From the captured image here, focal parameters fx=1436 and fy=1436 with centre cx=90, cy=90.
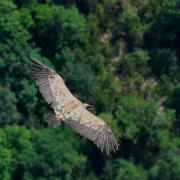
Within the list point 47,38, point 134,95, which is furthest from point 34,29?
point 134,95

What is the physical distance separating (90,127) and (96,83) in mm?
30344

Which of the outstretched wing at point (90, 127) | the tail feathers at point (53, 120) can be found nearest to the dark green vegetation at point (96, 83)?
the outstretched wing at point (90, 127)

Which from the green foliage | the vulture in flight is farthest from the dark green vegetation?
the vulture in flight

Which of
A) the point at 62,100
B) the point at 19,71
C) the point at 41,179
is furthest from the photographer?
the point at 19,71

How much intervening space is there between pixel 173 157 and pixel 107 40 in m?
7.94

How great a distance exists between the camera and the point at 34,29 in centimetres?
7144

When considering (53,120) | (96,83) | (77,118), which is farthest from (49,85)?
(96,83)

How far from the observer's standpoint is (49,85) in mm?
41031

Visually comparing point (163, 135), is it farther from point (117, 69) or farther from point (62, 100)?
point (62, 100)

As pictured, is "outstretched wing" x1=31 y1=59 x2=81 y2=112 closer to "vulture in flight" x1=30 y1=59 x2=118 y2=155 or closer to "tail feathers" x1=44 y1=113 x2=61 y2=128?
"vulture in flight" x1=30 y1=59 x2=118 y2=155

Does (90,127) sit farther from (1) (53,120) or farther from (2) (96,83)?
(2) (96,83)

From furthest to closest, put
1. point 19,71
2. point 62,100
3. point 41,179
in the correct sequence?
1. point 19,71
2. point 41,179
3. point 62,100

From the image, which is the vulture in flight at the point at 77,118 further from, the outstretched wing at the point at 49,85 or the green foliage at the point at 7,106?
the green foliage at the point at 7,106

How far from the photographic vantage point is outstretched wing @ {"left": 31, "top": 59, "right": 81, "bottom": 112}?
40.2 m
